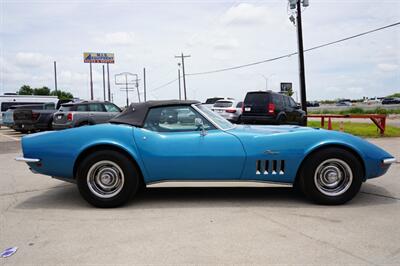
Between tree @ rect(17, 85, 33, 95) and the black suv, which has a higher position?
tree @ rect(17, 85, 33, 95)

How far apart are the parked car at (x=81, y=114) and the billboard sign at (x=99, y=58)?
50208 mm

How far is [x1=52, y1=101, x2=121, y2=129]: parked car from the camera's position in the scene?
1380 cm

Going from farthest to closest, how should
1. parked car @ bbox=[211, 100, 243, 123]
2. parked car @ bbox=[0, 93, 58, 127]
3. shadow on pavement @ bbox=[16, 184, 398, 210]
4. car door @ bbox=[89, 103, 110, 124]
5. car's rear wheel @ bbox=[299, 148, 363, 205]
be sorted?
parked car @ bbox=[0, 93, 58, 127], parked car @ bbox=[211, 100, 243, 123], car door @ bbox=[89, 103, 110, 124], shadow on pavement @ bbox=[16, 184, 398, 210], car's rear wheel @ bbox=[299, 148, 363, 205]

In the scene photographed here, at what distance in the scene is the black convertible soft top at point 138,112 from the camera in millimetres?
4618

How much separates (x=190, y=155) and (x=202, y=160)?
0.16m

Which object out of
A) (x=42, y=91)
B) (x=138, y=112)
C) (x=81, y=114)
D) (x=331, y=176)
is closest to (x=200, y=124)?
(x=138, y=112)

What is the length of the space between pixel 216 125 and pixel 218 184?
76cm

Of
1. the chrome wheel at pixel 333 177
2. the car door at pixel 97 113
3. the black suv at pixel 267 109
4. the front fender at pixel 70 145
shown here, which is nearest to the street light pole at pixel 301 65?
the black suv at pixel 267 109

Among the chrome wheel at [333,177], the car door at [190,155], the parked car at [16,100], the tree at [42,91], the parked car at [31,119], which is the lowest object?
the chrome wheel at [333,177]

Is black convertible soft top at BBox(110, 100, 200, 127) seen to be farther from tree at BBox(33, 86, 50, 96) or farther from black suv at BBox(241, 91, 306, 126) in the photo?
tree at BBox(33, 86, 50, 96)

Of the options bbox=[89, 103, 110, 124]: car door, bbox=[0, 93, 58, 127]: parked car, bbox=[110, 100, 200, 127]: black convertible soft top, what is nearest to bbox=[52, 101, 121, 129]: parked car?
bbox=[89, 103, 110, 124]: car door

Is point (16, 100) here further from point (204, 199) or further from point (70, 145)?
point (204, 199)

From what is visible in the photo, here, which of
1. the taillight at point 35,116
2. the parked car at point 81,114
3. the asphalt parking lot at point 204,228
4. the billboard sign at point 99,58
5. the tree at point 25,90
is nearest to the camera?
the asphalt parking lot at point 204,228

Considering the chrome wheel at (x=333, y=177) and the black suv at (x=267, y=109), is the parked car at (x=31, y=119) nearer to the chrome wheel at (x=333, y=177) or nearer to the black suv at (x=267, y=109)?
the black suv at (x=267, y=109)
